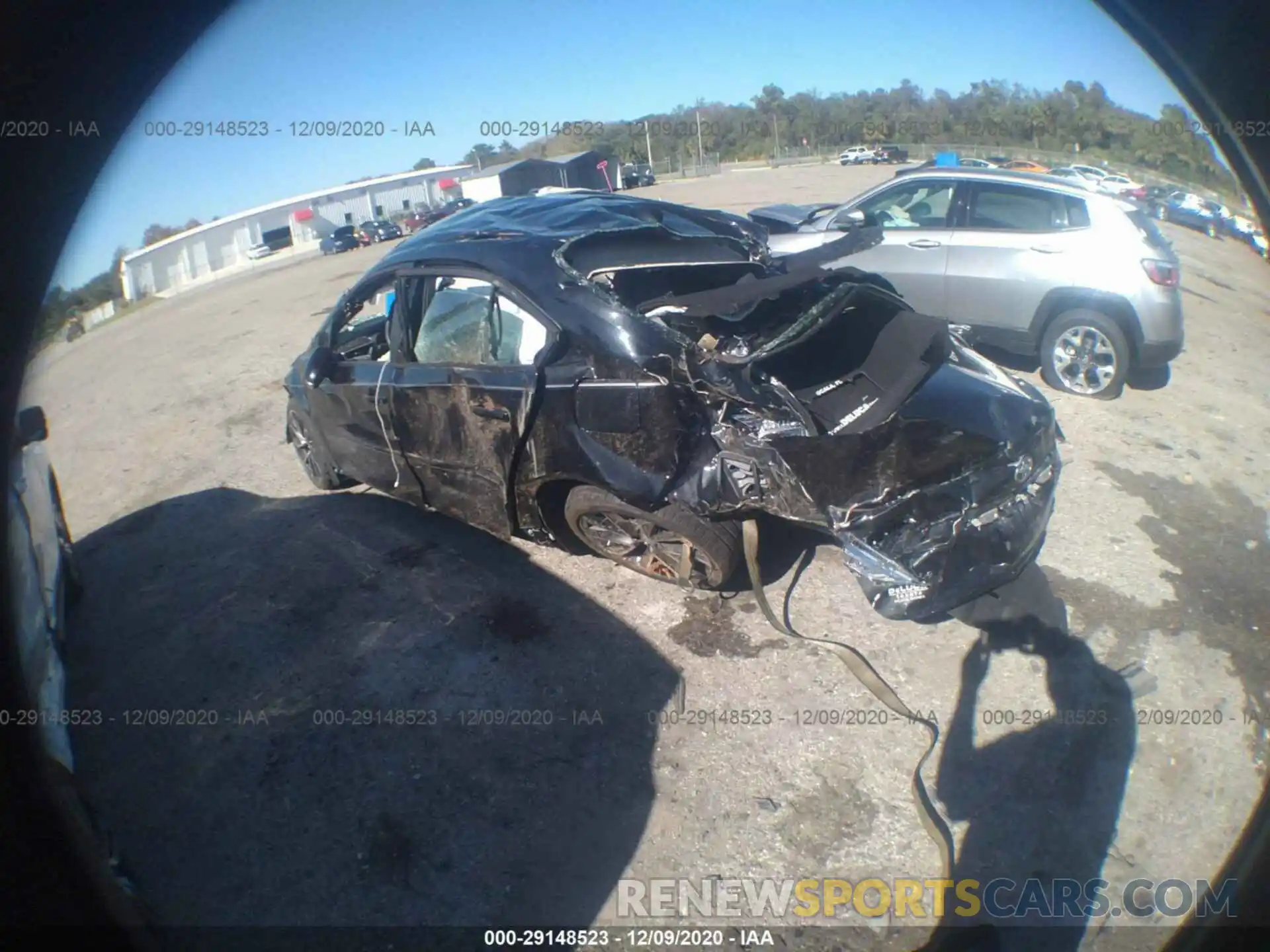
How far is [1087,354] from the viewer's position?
591cm

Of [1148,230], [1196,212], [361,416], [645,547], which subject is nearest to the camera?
[1196,212]

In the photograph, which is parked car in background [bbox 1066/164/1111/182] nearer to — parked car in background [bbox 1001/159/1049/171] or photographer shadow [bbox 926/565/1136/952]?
parked car in background [bbox 1001/159/1049/171]

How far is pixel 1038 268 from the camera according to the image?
595 cm

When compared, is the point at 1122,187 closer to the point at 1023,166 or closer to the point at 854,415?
the point at 1023,166

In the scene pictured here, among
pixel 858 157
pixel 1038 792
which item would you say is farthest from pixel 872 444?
pixel 858 157

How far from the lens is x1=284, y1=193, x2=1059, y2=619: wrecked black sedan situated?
3.28 m

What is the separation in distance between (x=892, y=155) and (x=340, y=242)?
2504 centimetres

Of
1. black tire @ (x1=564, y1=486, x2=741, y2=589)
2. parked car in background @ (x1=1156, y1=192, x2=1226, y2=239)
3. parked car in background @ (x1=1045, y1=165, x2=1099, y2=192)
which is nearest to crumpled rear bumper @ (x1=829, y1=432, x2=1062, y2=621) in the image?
black tire @ (x1=564, y1=486, x2=741, y2=589)

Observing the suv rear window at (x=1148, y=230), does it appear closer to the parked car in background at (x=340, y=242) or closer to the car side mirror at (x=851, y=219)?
the car side mirror at (x=851, y=219)

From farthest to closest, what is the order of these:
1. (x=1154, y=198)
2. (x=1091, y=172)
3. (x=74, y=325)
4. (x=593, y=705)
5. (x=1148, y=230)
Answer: (x=1091, y=172) < (x=1148, y=230) < (x=1154, y=198) < (x=593, y=705) < (x=74, y=325)

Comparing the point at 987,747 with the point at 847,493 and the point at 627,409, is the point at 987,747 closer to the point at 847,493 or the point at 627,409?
the point at 847,493

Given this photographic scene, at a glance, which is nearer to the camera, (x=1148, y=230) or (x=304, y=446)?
(x=304, y=446)

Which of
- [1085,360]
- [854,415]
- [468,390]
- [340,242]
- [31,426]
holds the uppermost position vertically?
[31,426]

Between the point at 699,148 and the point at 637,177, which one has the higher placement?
the point at 699,148
